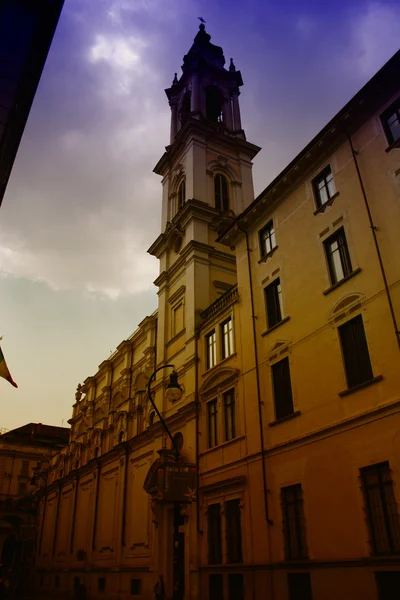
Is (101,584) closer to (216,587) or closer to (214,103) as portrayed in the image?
(216,587)

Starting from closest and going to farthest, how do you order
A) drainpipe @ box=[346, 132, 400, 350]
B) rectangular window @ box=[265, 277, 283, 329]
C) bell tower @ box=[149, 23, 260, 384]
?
drainpipe @ box=[346, 132, 400, 350] < rectangular window @ box=[265, 277, 283, 329] < bell tower @ box=[149, 23, 260, 384]

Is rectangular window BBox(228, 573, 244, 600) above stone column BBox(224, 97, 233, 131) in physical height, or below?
below

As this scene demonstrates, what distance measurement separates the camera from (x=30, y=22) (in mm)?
11953

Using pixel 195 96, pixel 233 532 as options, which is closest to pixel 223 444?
pixel 233 532

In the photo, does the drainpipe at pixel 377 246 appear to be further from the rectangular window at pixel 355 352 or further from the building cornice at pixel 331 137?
the rectangular window at pixel 355 352

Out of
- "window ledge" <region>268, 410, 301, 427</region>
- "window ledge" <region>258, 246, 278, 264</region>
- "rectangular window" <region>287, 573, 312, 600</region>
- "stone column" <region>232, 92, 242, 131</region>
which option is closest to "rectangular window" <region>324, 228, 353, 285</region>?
"window ledge" <region>258, 246, 278, 264</region>

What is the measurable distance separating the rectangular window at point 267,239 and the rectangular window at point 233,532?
11176mm

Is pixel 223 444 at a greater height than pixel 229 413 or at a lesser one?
lesser

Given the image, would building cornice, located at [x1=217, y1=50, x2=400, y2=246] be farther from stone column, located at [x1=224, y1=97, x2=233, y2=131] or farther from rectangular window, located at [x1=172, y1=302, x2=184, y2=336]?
stone column, located at [x1=224, y1=97, x2=233, y2=131]

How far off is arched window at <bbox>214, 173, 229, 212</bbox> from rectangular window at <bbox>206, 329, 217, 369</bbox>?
36.4 ft

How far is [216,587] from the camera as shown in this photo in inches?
824

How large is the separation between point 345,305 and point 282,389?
14.9 ft

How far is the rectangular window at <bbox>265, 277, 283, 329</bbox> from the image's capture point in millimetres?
21750

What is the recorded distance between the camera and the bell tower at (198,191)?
3102 centimetres
